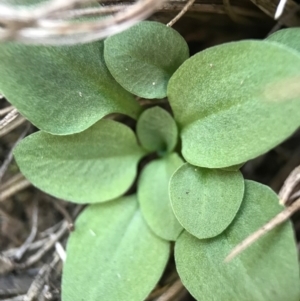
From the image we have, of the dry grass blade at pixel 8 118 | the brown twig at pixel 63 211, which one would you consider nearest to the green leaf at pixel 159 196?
the brown twig at pixel 63 211

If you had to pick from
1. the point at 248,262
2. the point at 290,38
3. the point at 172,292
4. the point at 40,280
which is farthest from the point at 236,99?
the point at 40,280

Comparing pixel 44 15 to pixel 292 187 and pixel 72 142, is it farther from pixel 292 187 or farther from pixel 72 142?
pixel 292 187

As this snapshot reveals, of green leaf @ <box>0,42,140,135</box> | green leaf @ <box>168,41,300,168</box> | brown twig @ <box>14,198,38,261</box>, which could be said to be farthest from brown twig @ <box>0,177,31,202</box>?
green leaf @ <box>168,41,300,168</box>

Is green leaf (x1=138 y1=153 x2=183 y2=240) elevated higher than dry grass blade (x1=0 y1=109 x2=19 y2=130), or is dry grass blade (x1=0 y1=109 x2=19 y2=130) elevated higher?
dry grass blade (x1=0 y1=109 x2=19 y2=130)

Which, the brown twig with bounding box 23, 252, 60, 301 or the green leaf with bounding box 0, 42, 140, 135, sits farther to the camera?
the brown twig with bounding box 23, 252, 60, 301

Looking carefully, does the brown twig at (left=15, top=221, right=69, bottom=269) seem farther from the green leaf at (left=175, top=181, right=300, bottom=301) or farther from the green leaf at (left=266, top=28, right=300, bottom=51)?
the green leaf at (left=266, top=28, right=300, bottom=51)

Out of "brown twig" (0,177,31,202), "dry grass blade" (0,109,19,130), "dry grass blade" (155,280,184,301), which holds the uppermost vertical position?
"dry grass blade" (0,109,19,130)

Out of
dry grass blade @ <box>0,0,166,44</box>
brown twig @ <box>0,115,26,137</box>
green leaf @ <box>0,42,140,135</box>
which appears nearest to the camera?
dry grass blade @ <box>0,0,166,44</box>
